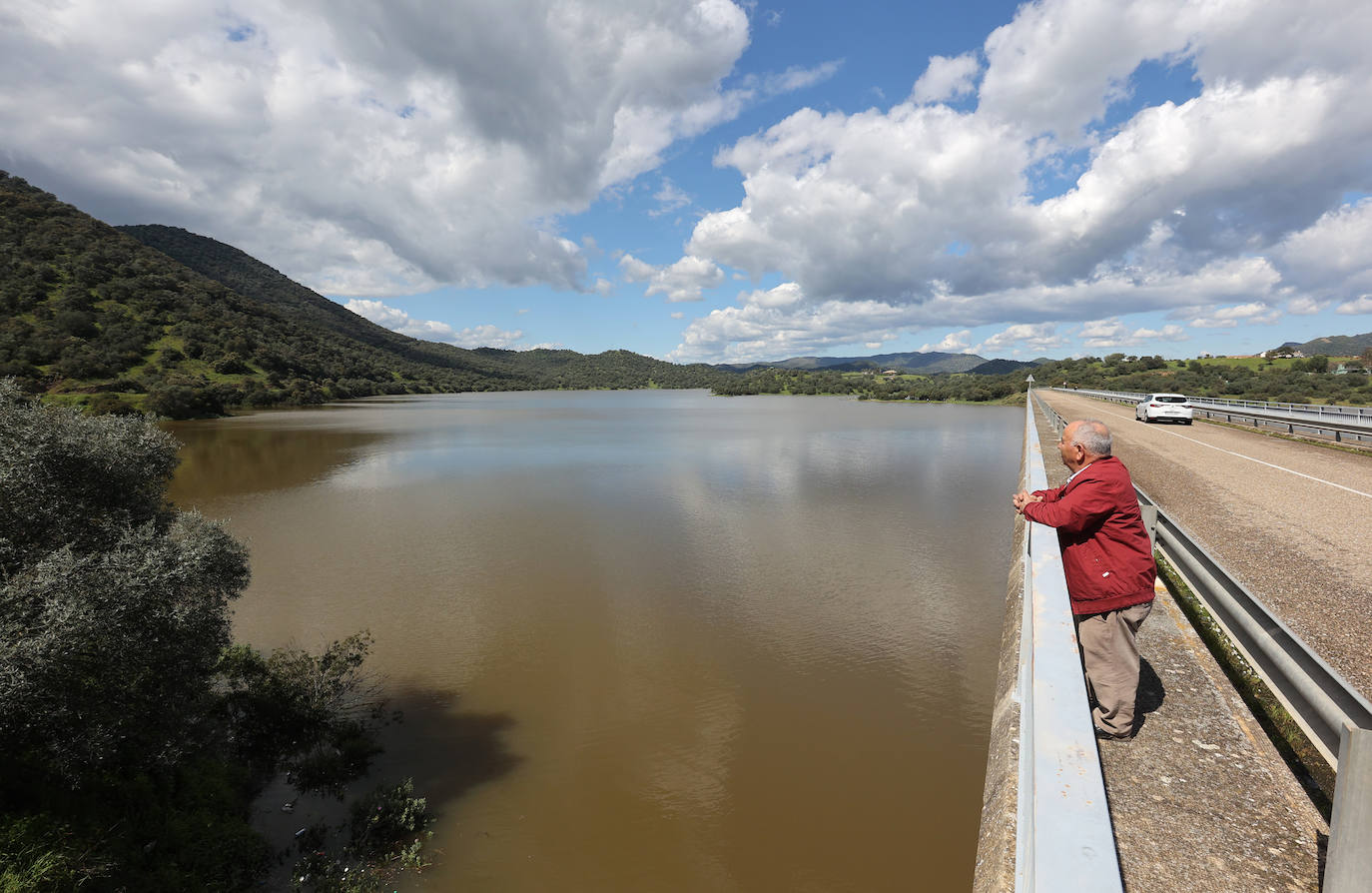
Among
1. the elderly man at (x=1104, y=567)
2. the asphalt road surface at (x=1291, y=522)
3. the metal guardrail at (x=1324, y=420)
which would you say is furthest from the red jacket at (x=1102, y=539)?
the metal guardrail at (x=1324, y=420)

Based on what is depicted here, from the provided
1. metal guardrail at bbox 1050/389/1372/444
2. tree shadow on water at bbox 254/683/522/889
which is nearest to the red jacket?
tree shadow on water at bbox 254/683/522/889

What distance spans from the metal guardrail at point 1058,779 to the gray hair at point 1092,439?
1.27 m

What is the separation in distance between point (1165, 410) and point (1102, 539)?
1410 inches

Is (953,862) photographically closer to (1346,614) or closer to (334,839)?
(1346,614)

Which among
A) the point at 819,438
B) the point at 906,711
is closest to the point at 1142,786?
the point at 906,711

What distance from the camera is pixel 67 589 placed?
5.98m

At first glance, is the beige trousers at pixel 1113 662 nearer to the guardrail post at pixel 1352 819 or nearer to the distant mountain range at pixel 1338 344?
the guardrail post at pixel 1352 819

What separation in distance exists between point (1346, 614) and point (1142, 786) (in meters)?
5.21

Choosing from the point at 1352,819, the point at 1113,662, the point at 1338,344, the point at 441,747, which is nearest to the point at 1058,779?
the point at 1352,819

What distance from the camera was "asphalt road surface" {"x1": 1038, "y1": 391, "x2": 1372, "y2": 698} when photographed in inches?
221

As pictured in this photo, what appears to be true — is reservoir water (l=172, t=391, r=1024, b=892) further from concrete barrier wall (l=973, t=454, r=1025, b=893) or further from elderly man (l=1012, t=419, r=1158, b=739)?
elderly man (l=1012, t=419, r=1158, b=739)

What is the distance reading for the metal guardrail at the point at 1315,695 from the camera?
67.0 inches

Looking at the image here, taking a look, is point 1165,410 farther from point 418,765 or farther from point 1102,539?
point 418,765

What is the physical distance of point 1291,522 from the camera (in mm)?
9453
